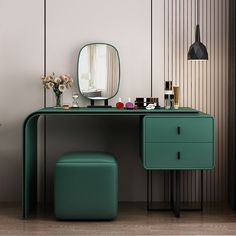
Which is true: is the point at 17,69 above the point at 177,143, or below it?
above

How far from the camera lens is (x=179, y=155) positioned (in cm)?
462

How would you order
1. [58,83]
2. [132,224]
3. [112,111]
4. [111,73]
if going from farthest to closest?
[111,73], [58,83], [112,111], [132,224]

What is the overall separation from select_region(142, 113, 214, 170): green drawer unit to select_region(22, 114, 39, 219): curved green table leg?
2.90ft

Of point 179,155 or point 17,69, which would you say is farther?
point 17,69

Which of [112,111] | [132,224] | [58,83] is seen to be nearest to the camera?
[132,224]

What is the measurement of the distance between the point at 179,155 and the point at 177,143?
3.6 inches

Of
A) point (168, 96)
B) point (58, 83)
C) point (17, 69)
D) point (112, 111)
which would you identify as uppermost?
point (17, 69)

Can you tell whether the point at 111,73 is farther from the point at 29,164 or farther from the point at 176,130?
the point at 29,164

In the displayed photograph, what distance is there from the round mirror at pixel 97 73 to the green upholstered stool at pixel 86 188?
79 centimetres

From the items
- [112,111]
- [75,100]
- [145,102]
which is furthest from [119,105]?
[75,100]

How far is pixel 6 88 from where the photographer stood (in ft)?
17.2

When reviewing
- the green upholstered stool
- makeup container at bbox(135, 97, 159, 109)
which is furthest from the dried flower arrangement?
the green upholstered stool

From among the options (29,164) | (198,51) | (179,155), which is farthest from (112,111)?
(198,51)

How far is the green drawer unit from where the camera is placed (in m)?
4.62
